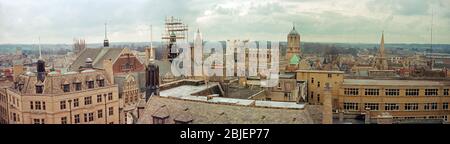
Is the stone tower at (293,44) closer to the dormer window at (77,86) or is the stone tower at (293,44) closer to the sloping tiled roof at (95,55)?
the sloping tiled roof at (95,55)

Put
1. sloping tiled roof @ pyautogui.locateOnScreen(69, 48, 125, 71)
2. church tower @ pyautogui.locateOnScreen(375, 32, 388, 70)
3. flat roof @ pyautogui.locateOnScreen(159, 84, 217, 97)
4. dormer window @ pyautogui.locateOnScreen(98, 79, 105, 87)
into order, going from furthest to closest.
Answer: flat roof @ pyautogui.locateOnScreen(159, 84, 217, 97), sloping tiled roof @ pyautogui.locateOnScreen(69, 48, 125, 71), dormer window @ pyautogui.locateOnScreen(98, 79, 105, 87), church tower @ pyautogui.locateOnScreen(375, 32, 388, 70)

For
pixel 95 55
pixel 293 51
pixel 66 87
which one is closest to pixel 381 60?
pixel 293 51

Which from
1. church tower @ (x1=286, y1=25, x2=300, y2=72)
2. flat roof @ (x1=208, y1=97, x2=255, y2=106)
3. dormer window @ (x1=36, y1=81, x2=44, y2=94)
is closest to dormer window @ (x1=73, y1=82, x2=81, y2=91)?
dormer window @ (x1=36, y1=81, x2=44, y2=94)

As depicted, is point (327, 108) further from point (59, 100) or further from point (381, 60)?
point (59, 100)

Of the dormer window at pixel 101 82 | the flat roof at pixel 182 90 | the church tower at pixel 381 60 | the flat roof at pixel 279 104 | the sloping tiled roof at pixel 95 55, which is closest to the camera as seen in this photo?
the church tower at pixel 381 60

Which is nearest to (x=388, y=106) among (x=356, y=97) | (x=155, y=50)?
(x=356, y=97)

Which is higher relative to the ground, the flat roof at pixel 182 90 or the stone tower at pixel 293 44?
the stone tower at pixel 293 44

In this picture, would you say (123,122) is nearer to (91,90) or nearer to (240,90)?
(91,90)

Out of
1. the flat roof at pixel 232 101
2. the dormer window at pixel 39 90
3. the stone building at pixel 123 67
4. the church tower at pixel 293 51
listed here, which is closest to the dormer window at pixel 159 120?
the stone building at pixel 123 67

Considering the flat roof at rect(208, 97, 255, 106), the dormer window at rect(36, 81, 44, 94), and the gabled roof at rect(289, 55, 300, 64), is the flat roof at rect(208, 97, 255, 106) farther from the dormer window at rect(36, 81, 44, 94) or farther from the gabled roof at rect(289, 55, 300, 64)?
the dormer window at rect(36, 81, 44, 94)
